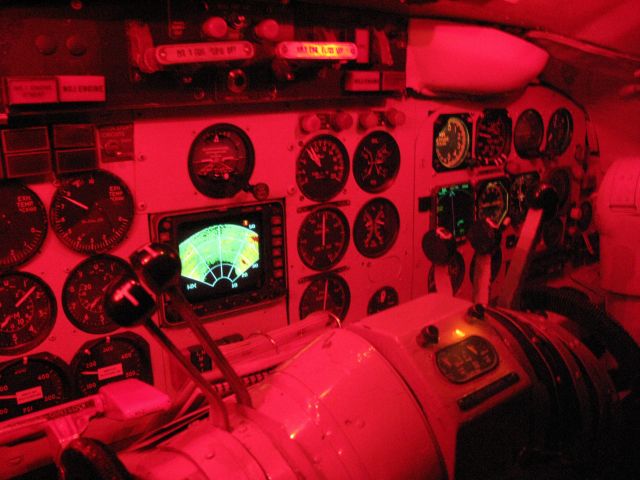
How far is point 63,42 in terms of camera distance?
5.72ft

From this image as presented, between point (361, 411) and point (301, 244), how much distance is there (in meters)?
1.45

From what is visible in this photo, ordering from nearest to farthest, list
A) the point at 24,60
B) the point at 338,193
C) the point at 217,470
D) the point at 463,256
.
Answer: the point at 217,470
the point at 24,60
the point at 338,193
the point at 463,256

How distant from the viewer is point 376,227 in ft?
9.02

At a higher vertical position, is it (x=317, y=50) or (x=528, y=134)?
(x=317, y=50)

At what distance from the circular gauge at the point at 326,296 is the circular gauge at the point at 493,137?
1058mm

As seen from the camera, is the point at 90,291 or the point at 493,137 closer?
the point at 90,291

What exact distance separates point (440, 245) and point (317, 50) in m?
0.95

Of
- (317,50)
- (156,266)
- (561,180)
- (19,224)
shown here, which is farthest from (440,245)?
(561,180)

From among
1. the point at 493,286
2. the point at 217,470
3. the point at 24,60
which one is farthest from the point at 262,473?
the point at 493,286

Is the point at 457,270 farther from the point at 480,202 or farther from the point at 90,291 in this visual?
the point at 90,291

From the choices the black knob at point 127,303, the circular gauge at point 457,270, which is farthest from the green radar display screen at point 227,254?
the black knob at point 127,303

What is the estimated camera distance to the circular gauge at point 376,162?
2.62m

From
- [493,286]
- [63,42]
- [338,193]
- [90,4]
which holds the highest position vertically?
[90,4]

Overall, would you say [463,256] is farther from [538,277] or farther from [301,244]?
[301,244]
